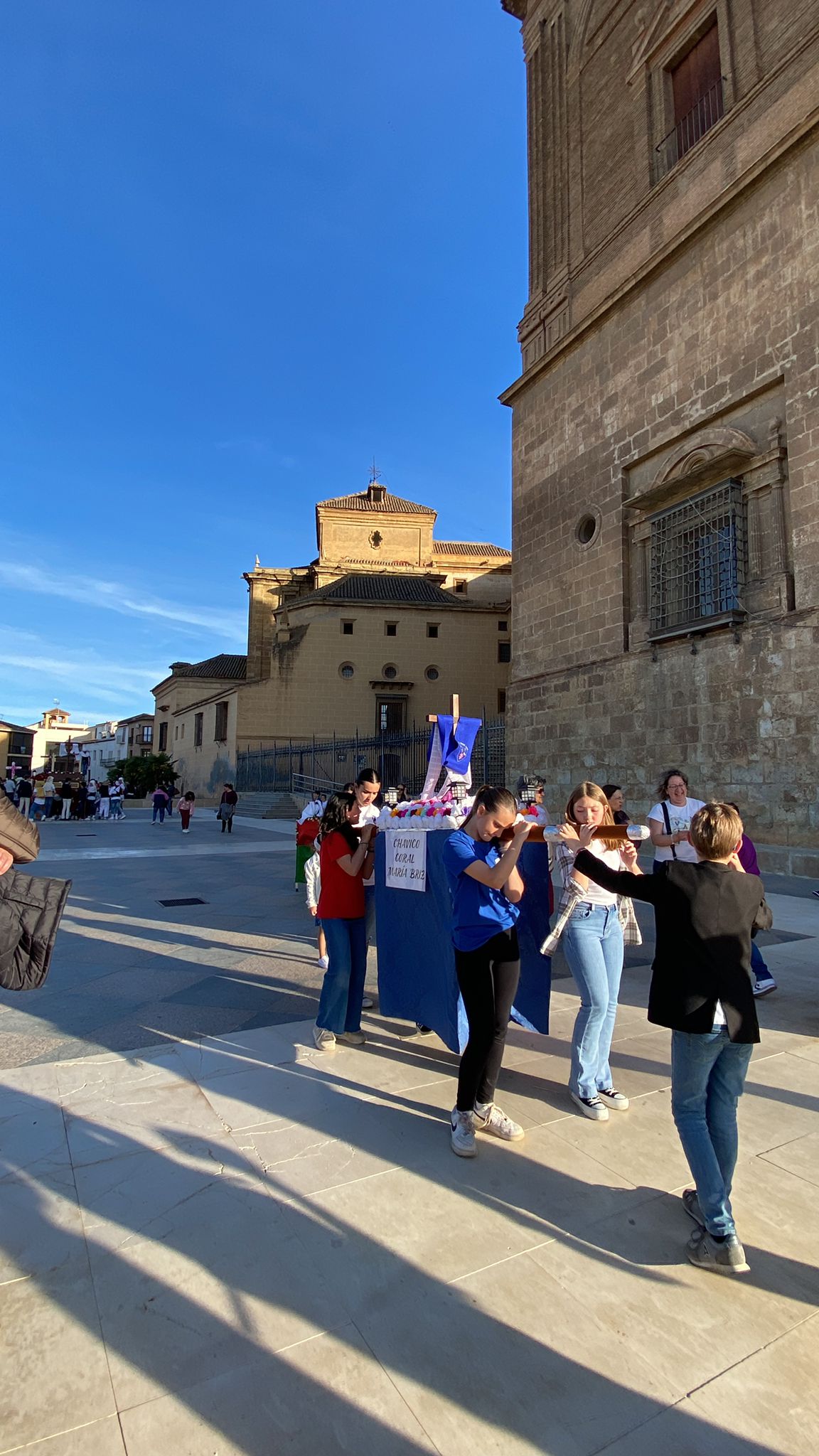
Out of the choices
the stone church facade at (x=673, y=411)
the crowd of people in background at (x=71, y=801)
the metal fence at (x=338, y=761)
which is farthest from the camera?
the crowd of people in background at (x=71, y=801)

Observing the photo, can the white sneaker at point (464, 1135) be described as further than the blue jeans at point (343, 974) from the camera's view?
No

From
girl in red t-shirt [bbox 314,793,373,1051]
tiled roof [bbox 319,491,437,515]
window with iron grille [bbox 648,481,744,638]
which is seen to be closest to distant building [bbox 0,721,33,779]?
tiled roof [bbox 319,491,437,515]

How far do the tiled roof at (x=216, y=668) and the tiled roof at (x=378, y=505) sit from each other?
11.8 m

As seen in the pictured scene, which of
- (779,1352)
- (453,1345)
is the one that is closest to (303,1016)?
(453,1345)

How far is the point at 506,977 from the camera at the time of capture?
3377 mm

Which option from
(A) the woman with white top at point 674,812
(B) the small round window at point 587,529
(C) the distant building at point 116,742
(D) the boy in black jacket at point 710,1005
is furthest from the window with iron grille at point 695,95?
(C) the distant building at point 116,742

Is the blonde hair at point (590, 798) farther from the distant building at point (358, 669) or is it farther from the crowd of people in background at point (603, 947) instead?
the distant building at point (358, 669)

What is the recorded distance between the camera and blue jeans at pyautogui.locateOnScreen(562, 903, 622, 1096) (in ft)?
12.0

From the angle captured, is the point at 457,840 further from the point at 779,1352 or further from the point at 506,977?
the point at 779,1352

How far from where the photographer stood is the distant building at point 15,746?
248 ft

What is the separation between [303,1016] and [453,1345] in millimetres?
3098

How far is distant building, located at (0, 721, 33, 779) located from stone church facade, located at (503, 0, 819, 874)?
7204cm

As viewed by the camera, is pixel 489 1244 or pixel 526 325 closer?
pixel 489 1244

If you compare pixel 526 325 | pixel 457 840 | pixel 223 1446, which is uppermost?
pixel 526 325
